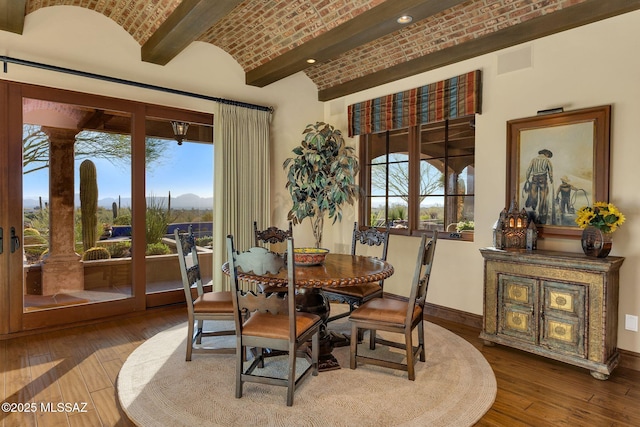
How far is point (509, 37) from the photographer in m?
3.73

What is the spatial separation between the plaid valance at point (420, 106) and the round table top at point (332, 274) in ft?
6.66

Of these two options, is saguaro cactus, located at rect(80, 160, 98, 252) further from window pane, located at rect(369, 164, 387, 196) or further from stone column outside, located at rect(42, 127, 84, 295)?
window pane, located at rect(369, 164, 387, 196)

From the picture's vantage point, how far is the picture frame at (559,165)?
10.7 feet

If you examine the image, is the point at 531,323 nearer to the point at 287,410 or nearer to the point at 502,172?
the point at 502,172

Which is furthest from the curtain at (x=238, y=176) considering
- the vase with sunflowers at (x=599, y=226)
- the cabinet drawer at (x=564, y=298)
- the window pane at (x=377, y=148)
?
the vase with sunflowers at (x=599, y=226)

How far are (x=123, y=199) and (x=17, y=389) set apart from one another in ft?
7.16

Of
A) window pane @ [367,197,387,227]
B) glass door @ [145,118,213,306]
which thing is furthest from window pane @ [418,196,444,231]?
glass door @ [145,118,213,306]

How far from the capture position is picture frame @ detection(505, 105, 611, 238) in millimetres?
3270

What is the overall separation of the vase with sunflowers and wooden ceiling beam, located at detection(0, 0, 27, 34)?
4.85 metres

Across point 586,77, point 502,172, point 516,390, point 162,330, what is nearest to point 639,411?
point 516,390

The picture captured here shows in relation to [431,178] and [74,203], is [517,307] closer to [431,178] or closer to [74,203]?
[431,178]

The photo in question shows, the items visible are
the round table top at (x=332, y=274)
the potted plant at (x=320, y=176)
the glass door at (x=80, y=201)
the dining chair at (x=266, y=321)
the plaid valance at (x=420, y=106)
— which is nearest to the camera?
the dining chair at (x=266, y=321)

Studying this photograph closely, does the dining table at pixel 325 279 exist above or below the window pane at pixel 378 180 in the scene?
below

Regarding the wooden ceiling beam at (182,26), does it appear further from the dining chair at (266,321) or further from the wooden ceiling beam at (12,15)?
the dining chair at (266,321)
